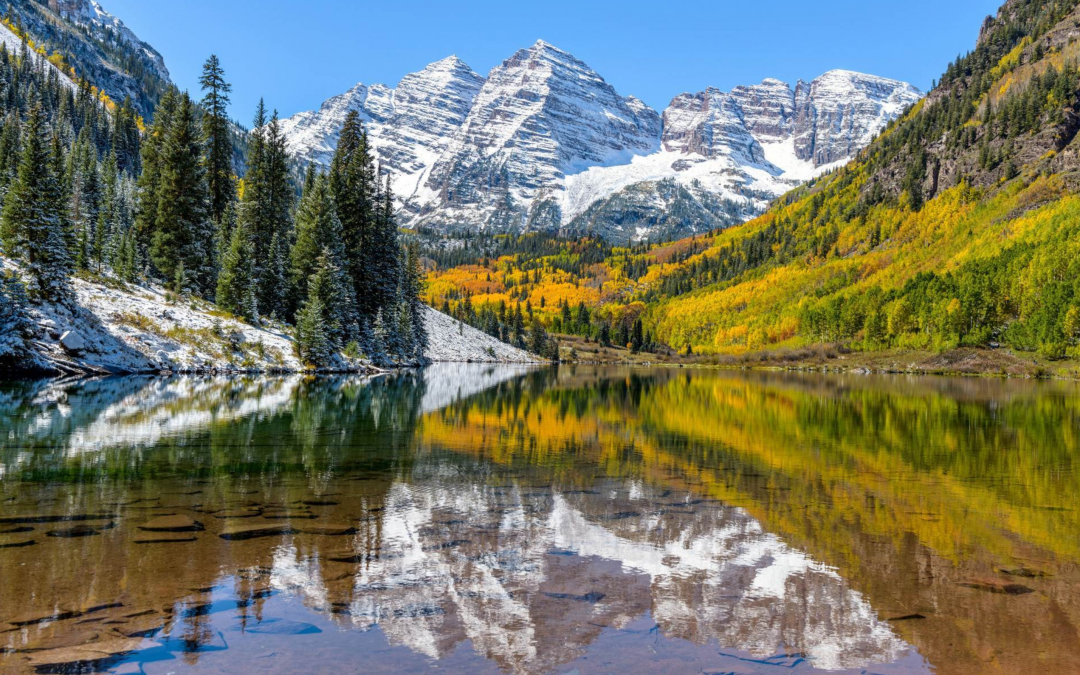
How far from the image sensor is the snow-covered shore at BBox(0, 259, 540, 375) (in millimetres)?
50188

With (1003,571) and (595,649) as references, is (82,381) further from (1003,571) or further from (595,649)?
(1003,571)

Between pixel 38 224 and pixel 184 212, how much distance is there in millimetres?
18640

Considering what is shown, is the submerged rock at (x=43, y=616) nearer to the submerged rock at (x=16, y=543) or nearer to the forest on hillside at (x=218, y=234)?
the submerged rock at (x=16, y=543)

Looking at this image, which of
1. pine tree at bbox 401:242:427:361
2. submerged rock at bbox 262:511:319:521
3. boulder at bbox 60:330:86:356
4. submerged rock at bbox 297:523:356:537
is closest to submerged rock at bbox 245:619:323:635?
submerged rock at bbox 297:523:356:537

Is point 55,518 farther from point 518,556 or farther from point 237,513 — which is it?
point 518,556

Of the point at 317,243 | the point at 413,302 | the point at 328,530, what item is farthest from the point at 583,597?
the point at 413,302

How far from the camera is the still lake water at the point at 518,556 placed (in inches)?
316

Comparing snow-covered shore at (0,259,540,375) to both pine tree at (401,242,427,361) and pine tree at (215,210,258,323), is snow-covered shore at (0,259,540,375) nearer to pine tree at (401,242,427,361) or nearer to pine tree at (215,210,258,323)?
pine tree at (215,210,258,323)

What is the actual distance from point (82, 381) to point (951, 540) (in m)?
52.6

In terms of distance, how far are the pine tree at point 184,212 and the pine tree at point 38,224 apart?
13.6m

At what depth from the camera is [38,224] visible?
5094 centimetres

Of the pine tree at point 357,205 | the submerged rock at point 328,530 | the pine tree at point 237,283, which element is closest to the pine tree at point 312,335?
the pine tree at point 237,283

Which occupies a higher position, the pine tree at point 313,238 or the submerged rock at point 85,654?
the pine tree at point 313,238

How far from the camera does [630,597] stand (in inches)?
394
